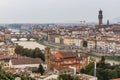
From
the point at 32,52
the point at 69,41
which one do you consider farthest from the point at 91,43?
the point at 32,52

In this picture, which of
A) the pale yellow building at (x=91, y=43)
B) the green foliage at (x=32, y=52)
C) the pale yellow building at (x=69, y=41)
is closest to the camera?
the green foliage at (x=32, y=52)

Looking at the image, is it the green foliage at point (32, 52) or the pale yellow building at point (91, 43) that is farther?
the pale yellow building at point (91, 43)

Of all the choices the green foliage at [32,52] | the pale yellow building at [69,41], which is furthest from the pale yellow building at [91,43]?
the green foliage at [32,52]

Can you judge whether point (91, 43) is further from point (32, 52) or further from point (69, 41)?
point (32, 52)

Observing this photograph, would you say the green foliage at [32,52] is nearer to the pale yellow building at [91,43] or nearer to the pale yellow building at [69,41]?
the pale yellow building at [91,43]

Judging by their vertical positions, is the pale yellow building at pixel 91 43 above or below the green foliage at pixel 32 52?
below

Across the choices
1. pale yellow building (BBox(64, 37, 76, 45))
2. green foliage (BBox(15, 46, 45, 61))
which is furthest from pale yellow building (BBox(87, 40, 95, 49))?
green foliage (BBox(15, 46, 45, 61))

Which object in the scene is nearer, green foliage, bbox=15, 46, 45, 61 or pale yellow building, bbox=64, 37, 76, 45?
green foliage, bbox=15, 46, 45, 61

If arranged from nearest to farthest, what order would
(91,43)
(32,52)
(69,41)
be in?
1. (32,52)
2. (91,43)
3. (69,41)

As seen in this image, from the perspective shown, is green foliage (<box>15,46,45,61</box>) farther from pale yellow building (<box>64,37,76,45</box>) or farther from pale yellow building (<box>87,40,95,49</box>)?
pale yellow building (<box>64,37,76,45</box>)

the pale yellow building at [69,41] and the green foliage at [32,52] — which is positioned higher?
the green foliage at [32,52]

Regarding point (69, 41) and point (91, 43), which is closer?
point (91, 43)

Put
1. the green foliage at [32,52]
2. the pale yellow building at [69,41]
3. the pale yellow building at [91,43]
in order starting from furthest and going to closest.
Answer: the pale yellow building at [69,41]
the pale yellow building at [91,43]
the green foliage at [32,52]
